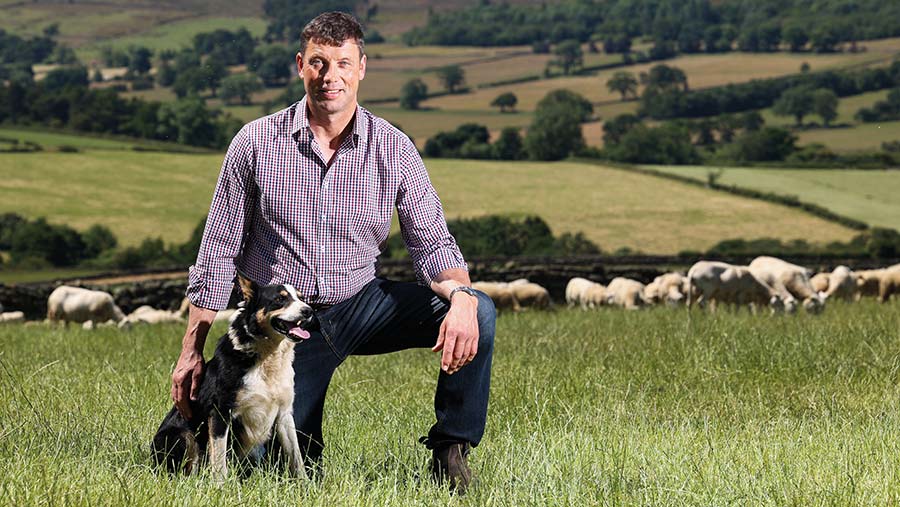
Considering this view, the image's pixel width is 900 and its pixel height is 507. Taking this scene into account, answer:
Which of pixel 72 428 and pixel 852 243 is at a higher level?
pixel 72 428

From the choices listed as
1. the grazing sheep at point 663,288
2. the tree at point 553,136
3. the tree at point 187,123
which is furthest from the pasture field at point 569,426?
the tree at point 187,123

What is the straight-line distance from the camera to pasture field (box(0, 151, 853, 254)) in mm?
54625

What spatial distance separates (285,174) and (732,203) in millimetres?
55535

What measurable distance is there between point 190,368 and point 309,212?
759mm

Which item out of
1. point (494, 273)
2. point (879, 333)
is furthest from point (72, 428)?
point (494, 273)

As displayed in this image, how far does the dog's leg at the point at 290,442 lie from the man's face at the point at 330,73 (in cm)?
121

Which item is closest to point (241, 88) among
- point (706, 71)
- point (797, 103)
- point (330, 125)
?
point (797, 103)

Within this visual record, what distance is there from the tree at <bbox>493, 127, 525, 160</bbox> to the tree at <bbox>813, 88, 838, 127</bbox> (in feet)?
66.6

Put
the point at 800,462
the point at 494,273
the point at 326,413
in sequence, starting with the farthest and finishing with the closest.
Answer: the point at 494,273 < the point at 326,413 < the point at 800,462

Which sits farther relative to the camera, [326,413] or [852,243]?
[852,243]

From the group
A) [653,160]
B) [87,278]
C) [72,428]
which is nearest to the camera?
[72,428]

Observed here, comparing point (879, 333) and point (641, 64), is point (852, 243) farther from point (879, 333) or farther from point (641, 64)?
point (641, 64)

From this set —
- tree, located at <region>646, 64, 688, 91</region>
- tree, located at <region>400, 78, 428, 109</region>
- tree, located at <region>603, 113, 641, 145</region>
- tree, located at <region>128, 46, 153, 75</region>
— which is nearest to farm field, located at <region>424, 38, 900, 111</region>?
tree, located at <region>646, 64, 688, 91</region>

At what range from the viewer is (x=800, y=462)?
16.8 ft
